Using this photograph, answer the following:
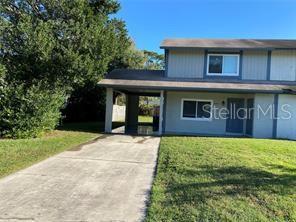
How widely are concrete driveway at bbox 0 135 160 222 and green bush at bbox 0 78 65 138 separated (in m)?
4.61

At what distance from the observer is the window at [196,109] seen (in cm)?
1973

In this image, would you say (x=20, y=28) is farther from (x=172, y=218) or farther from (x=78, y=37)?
(x=172, y=218)

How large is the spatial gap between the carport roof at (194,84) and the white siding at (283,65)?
17.3 inches

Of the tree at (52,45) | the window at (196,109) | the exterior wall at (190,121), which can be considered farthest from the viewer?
the window at (196,109)

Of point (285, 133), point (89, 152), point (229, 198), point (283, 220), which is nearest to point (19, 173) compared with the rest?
point (89, 152)

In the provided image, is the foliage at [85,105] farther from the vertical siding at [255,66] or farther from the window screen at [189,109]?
the vertical siding at [255,66]

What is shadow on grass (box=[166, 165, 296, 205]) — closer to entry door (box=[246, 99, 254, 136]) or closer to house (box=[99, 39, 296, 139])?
entry door (box=[246, 99, 254, 136])

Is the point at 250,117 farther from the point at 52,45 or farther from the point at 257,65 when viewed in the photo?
the point at 52,45

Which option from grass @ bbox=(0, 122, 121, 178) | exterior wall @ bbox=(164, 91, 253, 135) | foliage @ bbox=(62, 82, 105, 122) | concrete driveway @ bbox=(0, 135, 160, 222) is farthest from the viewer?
foliage @ bbox=(62, 82, 105, 122)

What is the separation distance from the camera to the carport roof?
17531 mm

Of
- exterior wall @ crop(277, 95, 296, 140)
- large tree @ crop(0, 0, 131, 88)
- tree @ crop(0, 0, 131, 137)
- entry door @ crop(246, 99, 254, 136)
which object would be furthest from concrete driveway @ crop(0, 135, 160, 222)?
exterior wall @ crop(277, 95, 296, 140)

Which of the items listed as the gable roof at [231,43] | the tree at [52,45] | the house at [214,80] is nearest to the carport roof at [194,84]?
the house at [214,80]

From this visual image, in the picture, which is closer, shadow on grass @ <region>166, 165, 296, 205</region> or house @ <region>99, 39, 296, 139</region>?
shadow on grass @ <region>166, 165, 296, 205</region>

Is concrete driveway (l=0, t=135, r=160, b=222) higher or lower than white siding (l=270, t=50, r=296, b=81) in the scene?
lower
